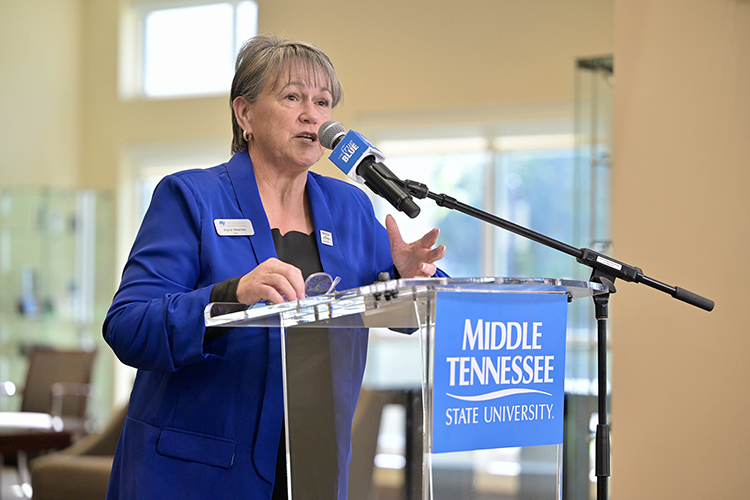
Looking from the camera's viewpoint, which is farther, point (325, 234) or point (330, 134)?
point (325, 234)

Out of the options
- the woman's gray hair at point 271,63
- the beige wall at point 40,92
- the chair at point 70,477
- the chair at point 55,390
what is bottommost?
the chair at point 70,477

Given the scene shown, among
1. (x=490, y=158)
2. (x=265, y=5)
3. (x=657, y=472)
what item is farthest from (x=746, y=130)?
(x=265, y=5)

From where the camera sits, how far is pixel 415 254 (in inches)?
58.0

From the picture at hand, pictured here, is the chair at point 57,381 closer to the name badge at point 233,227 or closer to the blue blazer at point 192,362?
the blue blazer at point 192,362

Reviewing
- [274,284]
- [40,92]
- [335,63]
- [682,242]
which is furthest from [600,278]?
[40,92]

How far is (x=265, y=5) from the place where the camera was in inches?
264

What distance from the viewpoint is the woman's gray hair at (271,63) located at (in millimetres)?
1562

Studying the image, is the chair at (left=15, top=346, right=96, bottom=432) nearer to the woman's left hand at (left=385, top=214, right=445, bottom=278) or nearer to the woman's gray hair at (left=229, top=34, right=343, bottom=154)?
the woman's gray hair at (left=229, top=34, right=343, bottom=154)

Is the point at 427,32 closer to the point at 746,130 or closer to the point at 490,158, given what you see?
the point at 490,158

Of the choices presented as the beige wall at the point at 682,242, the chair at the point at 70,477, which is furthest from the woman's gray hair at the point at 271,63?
the chair at the point at 70,477

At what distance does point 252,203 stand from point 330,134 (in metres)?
0.21

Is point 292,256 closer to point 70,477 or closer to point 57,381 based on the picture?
point 70,477

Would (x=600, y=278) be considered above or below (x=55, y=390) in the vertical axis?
above

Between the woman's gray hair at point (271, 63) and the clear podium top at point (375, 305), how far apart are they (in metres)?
0.61
